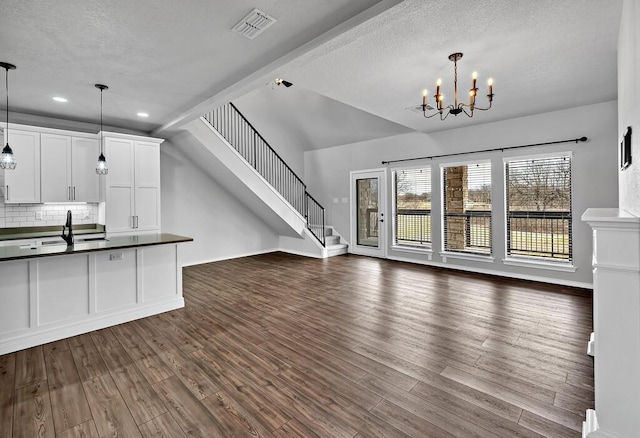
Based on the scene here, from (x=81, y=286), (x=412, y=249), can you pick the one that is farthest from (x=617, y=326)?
(x=412, y=249)

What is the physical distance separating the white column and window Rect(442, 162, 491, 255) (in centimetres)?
469

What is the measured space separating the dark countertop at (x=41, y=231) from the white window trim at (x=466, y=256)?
6.60 m

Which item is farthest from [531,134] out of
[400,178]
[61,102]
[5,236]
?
[5,236]

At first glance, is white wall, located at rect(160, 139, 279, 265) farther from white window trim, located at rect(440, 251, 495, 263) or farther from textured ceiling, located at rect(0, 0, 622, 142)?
white window trim, located at rect(440, 251, 495, 263)

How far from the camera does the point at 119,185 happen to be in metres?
5.39

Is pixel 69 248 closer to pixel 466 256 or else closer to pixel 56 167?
pixel 56 167

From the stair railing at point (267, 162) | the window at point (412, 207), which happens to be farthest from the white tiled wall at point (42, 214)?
the window at point (412, 207)

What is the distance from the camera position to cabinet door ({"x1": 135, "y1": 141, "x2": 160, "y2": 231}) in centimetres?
562

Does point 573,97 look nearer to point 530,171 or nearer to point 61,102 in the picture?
point 530,171

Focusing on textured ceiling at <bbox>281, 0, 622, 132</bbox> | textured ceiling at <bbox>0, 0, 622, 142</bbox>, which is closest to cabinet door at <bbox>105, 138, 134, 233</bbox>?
textured ceiling at <bbox>0, 0, 622, 142</bbox>

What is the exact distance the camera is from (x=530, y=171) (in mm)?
5512

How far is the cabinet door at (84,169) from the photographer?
207 inches

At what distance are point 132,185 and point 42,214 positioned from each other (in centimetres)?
150

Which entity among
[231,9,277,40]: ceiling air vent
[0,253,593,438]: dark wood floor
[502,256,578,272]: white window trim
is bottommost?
[0,253,593,438]: dark wood floor
